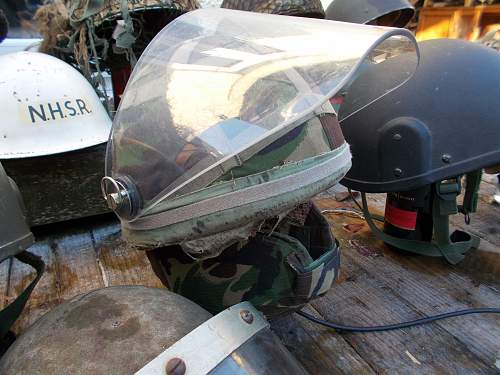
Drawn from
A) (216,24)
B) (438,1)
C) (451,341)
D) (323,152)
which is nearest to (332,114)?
(323,152)

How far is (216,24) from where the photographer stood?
2.40 ft

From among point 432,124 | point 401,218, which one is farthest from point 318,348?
point 432,124

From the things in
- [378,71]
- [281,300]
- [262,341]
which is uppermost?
[378,71]

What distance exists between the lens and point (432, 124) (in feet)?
3.17

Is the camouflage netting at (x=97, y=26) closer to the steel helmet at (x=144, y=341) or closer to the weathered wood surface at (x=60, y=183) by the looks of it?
the weathered wood surface at (x=60, y=183)

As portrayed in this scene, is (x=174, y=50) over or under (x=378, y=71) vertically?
over

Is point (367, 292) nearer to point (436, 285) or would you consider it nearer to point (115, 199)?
point (436, 285)

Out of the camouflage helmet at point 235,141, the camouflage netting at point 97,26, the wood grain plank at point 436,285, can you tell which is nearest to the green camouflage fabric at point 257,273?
the camouflage helmet at point 235,141

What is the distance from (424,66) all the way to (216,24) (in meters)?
0.58

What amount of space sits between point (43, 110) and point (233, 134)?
800 mm

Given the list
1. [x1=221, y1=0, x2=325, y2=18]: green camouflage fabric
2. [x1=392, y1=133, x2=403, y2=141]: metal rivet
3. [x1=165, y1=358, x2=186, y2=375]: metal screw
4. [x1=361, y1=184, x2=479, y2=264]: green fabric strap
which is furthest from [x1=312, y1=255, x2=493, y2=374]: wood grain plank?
[x1=221, y1=0, x2=325, y2=18]: green camouflage fabric

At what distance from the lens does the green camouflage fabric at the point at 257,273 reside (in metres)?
0.74

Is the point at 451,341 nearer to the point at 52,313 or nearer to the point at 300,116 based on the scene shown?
the point at 300,116

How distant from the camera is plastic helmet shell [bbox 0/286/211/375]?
49cm
